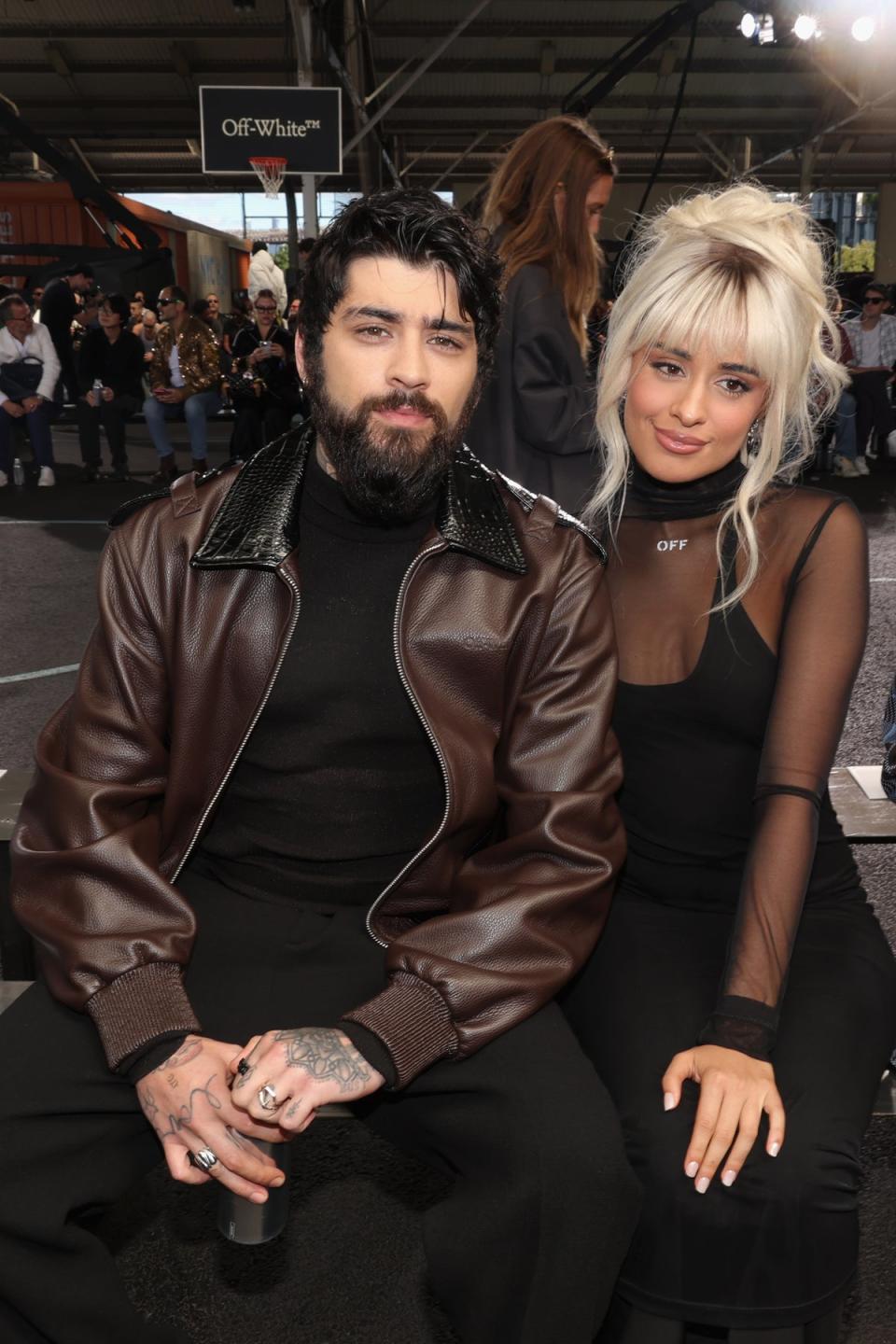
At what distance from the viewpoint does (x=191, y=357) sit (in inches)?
472

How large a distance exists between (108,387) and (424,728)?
11684mm

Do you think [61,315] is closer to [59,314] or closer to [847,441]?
[59,314]

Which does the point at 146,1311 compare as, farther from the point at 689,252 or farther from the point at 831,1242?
the point at 689,252

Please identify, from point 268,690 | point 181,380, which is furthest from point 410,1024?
point 181,380

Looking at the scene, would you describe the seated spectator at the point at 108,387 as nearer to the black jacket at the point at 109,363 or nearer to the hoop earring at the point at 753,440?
the black jacket at the point at 109,363

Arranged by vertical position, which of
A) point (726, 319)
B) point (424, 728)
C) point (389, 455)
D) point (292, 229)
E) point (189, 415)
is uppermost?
point (292, 229)

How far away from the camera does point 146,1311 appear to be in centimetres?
222

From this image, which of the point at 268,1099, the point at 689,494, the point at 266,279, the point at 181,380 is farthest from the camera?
the point at 266,279

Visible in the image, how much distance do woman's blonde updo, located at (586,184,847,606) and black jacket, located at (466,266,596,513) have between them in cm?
136

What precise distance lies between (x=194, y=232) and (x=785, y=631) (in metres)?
28.9

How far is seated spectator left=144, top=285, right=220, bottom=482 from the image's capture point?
12016mm

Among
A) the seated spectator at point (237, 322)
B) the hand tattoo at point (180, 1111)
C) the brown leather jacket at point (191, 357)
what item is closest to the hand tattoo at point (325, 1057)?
the hand tattoo at point (180, 1111)

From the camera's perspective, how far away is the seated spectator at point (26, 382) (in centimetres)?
1214

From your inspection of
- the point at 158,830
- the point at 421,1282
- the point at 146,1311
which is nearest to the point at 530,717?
the point at 158,830
